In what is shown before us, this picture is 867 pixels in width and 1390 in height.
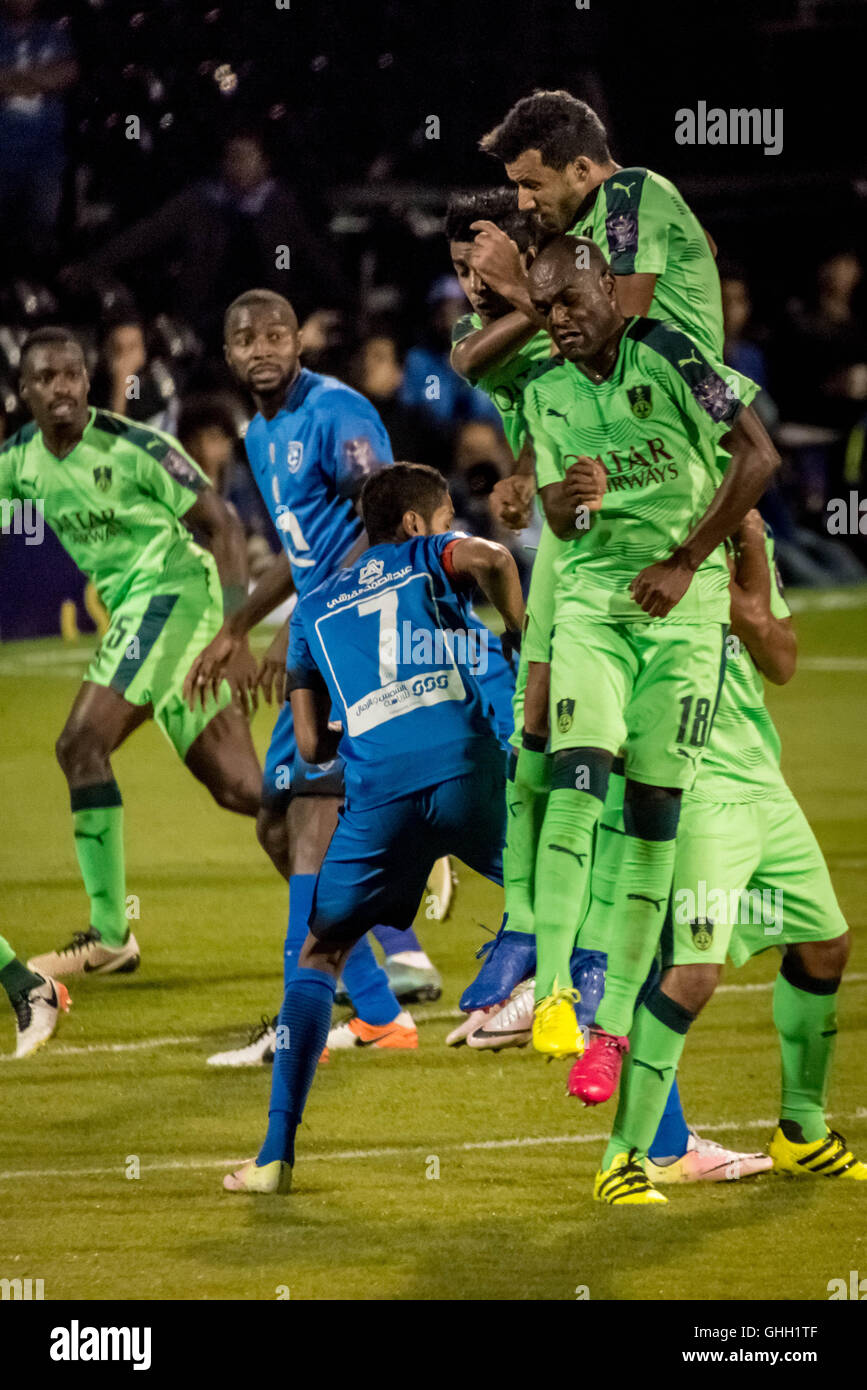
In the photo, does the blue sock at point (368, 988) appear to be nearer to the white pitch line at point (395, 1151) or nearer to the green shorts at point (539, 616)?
the white pitch line at point (395, 1151)

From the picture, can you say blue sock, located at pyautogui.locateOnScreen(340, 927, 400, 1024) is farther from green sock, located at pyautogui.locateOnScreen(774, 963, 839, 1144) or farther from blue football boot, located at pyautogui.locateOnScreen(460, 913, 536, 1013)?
green sock, located at pyautogui.locateOnScreen(774, 963, 839, 1144)

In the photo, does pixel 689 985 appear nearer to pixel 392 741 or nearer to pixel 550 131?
pixel 392 741

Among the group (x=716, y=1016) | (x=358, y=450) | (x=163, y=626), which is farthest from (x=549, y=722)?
(x=163, y=626)

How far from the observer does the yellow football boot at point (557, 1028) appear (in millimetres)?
5070

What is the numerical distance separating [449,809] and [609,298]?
142 centimetres

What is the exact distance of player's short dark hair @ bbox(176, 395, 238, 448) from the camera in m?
17.1

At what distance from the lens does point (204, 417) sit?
17.1 metres

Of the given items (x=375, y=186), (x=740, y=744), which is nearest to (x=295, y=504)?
(x=740, y=744)

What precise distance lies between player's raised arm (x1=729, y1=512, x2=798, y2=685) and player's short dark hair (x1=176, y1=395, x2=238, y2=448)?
11.7 metres

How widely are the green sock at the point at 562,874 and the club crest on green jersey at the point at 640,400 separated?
1.02 metres

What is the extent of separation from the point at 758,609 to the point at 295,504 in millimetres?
2126

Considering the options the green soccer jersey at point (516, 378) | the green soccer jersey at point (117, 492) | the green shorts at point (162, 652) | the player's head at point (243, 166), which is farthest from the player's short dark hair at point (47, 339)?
the player's head at point (243, 166)

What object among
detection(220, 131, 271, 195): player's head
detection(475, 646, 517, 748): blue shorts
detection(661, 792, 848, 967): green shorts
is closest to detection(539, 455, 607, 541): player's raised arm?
detection(661, 792, 848, 967): green shorts

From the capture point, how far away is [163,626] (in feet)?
27.5
